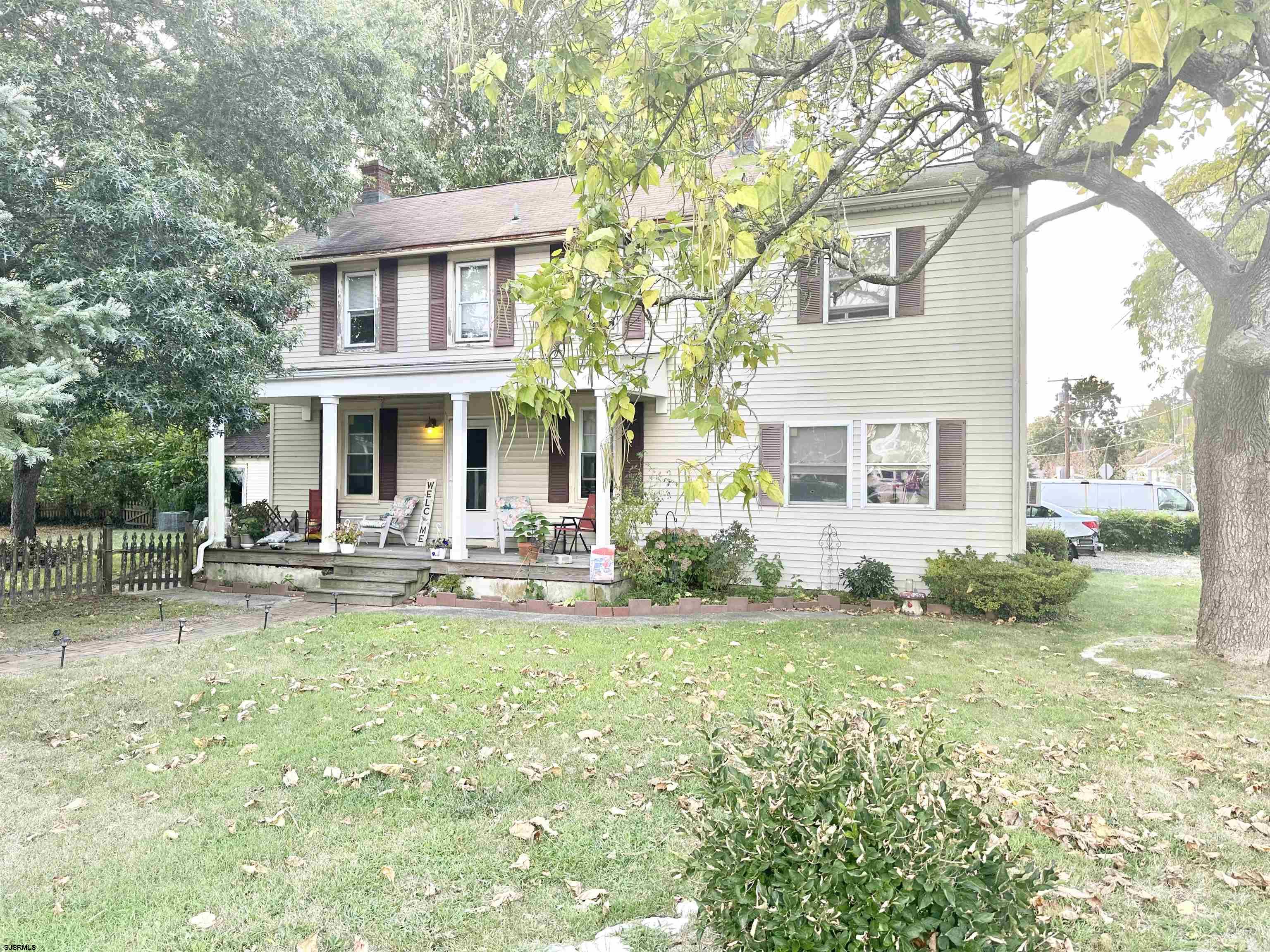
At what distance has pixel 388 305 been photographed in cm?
1408

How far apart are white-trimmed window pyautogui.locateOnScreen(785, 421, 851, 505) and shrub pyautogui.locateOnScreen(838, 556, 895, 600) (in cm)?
112

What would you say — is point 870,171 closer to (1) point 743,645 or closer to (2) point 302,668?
(1) point 743,645

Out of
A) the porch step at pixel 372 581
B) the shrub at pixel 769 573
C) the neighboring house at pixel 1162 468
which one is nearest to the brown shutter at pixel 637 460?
the shrub at pixel 769 573

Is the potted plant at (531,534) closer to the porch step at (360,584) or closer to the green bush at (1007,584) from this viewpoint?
the porch step at (360,584)

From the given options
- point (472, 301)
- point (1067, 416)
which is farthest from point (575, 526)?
point (1067, 416)

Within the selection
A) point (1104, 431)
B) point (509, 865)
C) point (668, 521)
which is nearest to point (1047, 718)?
point (509, 865)

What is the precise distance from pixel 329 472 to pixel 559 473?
3.90 meters

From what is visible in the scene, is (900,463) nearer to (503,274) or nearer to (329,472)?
(503,274)

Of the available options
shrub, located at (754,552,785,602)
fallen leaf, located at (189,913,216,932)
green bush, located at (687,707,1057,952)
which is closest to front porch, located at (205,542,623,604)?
shrub, located at (754,552,785,602)

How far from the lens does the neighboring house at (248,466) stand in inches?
867

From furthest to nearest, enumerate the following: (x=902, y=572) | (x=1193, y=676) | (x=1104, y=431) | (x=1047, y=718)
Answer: (x=1104, y=431) → (x=902, y=572) → (x=1193, y=676) → (x=1047, y=718)

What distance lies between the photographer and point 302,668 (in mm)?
7070

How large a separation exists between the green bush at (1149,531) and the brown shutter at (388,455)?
18.6 meters

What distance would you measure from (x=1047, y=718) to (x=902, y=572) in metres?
5.61
